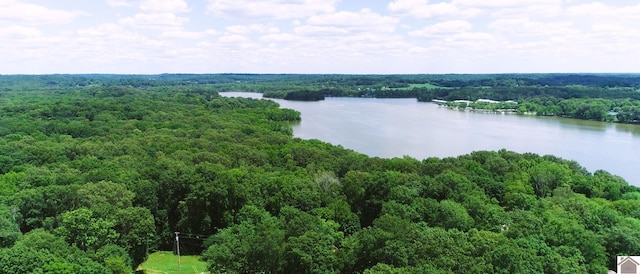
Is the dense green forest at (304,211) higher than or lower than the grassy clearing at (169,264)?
higher

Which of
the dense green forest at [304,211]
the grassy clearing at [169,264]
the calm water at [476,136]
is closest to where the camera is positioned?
the dense green forest at [304,211]

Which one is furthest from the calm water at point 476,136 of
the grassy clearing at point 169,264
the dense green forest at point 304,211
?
the grassy clearing at point 169,264

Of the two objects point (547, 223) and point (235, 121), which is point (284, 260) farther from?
point (235, 121)

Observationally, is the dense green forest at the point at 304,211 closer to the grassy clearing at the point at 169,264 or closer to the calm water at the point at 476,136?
the grassy clearing at the point at 169,264

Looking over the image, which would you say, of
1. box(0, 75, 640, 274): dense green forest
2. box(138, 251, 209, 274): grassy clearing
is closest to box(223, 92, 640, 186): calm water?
box(0, 75, 640, 274): dense green forest

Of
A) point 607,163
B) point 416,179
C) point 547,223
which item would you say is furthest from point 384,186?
point 607,163

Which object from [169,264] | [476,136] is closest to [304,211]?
[169,264]

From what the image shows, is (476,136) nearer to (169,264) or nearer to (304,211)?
(304,211)
